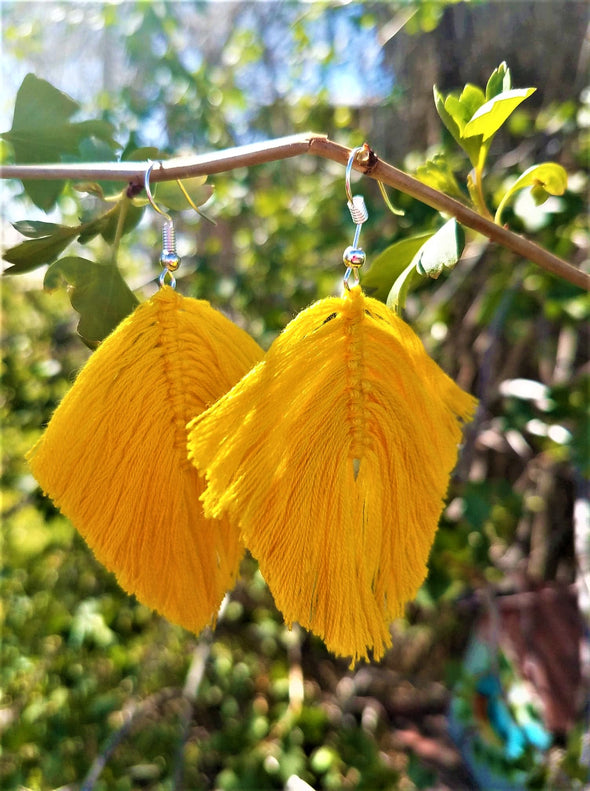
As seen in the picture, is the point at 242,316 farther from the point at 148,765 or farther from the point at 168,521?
the point at 168,521

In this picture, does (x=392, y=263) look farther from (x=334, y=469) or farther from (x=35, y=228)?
(x=35, y=228)

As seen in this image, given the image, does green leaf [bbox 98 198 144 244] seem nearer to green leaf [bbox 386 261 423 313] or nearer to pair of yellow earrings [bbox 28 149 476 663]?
pair of yellow earrings [bbox 28 149 476 663]

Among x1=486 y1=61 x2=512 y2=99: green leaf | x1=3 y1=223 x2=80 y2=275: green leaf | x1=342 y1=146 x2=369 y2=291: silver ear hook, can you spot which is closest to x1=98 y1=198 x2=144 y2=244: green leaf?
x1=3 y1=223 x2=80 y2=275: green leaf

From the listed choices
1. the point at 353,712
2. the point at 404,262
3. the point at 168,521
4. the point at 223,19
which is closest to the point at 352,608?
the point at 168,521

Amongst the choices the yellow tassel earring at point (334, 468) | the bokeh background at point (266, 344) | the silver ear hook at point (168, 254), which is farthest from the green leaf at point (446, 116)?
the bokeh background at point (266, 344)

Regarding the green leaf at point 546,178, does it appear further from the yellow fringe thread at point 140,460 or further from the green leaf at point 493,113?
the yellow fringe thread at point 140,460

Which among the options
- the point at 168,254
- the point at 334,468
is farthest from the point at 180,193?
the point at 334,468
